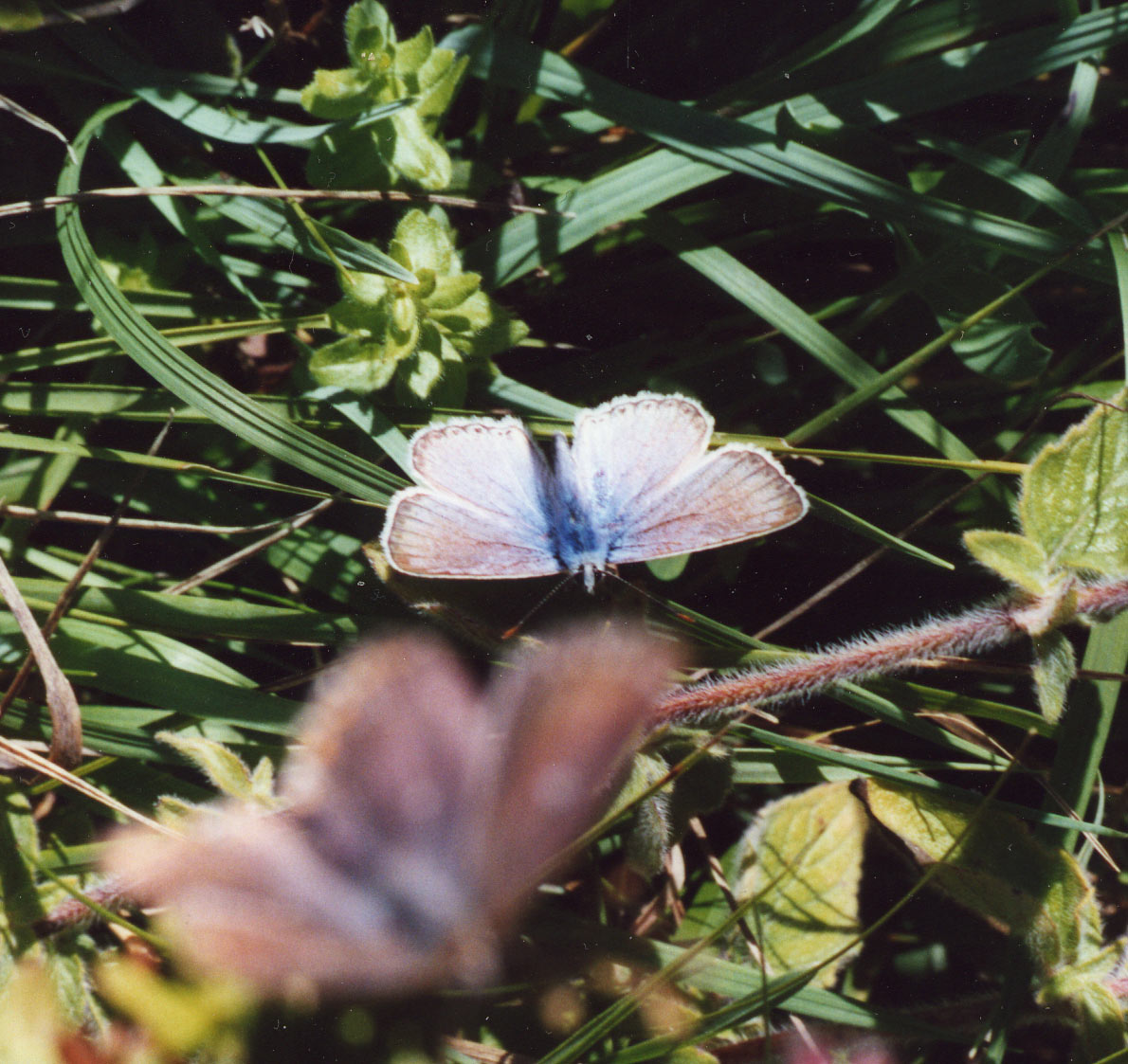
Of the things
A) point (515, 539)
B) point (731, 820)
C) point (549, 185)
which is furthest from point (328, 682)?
point (549, 185)

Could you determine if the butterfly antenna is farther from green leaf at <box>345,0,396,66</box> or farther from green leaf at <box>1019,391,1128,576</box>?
green leaf at <box>345,0,396,66</box>

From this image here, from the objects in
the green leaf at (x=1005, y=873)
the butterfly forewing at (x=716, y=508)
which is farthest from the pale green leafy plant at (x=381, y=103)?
the green leaf at (x=1005, y=873)

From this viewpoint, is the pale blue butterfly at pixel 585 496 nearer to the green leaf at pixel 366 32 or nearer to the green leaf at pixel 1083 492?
the green leaf at pixel 1083 492

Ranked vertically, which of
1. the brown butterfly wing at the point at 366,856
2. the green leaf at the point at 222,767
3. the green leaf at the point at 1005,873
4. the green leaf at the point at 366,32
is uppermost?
the green leaf at the point at 366,32

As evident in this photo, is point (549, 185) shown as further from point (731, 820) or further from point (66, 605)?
point (731, 820)

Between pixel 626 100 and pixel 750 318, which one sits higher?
pixel 626 100
